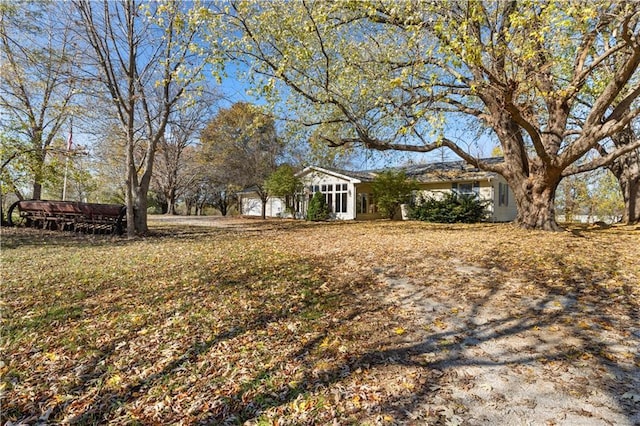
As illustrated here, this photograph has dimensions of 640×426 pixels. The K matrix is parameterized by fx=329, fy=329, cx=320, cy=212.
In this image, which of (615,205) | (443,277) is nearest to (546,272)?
(443,277)

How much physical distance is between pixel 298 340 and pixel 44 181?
1539cm

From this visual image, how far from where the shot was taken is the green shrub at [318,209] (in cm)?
2138

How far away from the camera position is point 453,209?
17672 millimetres

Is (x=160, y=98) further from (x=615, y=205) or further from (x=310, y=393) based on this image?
(x=615, y=205)

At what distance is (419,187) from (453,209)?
11.1ft

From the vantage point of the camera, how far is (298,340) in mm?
3576

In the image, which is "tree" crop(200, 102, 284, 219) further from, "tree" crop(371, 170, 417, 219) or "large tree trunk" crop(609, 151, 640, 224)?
"large tree trunk" crop(609, 151, 640, 224)

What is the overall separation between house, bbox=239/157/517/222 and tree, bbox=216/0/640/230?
6.48 m

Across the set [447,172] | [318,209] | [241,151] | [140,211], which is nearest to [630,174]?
[447,172]

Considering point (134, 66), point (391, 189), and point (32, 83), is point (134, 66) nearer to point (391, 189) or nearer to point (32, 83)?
point (32, 83)

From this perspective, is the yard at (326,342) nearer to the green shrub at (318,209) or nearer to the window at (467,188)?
the window at (467,188)

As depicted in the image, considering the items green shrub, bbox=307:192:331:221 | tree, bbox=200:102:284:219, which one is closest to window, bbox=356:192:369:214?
green shrub, bbox=307:192:331:221

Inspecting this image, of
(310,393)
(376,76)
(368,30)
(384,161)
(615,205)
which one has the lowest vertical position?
(310,393)

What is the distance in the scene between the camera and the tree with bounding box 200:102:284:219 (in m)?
24.9
